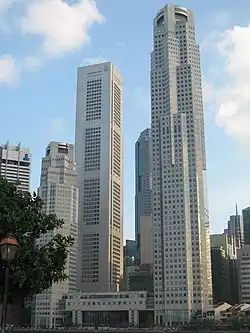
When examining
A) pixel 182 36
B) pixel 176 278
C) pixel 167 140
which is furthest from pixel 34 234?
pixel 182 36

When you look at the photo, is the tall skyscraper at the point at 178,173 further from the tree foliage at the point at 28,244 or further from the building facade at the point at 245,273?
the tree foliage at the point at 28,244

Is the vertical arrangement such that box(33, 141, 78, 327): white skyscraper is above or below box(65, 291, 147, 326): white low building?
above

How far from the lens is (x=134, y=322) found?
155m

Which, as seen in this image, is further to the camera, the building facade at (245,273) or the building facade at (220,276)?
the building facade at (220,276)

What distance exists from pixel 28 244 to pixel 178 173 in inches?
5635

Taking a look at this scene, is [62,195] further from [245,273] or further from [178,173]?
[245,273]

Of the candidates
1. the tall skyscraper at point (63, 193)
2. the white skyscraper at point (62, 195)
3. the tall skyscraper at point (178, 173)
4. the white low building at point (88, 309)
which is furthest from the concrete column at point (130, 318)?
the tall skyscraper at point (63, 193)

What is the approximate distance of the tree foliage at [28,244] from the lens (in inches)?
641

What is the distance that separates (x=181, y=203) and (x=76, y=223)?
158ft

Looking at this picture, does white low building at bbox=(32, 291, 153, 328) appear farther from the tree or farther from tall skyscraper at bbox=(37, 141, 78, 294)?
the tree

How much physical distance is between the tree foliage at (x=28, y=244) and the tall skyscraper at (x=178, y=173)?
135 metres

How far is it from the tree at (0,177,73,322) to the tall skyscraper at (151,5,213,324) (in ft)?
443

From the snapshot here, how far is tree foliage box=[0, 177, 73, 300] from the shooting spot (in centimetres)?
1628

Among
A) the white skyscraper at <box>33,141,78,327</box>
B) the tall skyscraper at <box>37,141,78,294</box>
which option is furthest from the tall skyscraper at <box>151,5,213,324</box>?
the tall skyscraper at <box>37,141,78,294</box>
